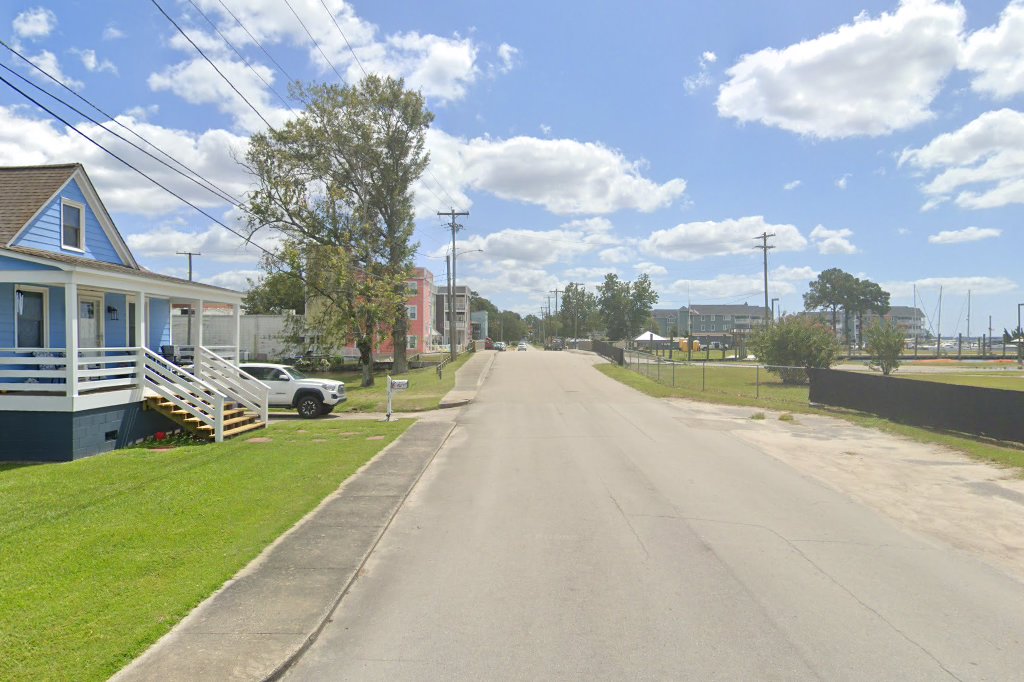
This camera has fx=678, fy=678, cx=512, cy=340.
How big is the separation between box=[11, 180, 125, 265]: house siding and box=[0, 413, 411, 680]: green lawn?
6.81 metres

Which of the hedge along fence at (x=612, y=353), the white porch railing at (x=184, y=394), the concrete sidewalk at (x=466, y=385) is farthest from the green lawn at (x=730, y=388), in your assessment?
the white porch railing at (x=184, y=394)

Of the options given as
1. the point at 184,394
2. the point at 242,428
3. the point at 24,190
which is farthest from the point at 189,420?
the point at 24,190

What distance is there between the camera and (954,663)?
4.84 m

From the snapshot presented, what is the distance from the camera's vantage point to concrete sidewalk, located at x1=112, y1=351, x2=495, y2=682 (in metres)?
4.63

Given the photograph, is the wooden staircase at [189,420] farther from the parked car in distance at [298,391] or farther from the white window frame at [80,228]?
the white window frame at [80,228]

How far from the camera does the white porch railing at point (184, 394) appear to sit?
15664 millimetres

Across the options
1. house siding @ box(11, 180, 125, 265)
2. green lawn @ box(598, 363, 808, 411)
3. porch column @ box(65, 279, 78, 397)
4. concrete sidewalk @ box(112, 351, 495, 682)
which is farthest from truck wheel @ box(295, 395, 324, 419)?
green lawn @ box(598, 363, 808, 411)

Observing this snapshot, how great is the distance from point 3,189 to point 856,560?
21198 mm

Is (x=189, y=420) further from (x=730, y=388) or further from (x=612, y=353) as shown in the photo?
(x=612, y=353)

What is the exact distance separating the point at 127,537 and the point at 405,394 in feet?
71.5

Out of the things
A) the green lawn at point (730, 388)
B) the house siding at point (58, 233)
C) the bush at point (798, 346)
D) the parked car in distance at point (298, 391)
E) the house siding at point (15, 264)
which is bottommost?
the green lawn at point (730, 388)

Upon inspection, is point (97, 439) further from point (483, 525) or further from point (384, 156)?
point (384, 156)

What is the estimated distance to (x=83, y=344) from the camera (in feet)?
59.7

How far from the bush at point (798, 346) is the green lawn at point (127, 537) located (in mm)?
32266
